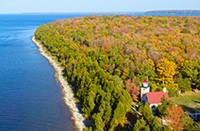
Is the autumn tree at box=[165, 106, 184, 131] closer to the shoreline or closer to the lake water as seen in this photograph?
the shoreline

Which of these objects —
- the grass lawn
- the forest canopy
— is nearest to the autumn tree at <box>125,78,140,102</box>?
the forest canopy

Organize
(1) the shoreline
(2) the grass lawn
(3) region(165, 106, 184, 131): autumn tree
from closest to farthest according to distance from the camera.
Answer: (3) region(165, 106, 184, 131): autumn tree < (1) the shoreline < (2) the grass lawn

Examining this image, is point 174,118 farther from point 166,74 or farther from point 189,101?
point 166,74

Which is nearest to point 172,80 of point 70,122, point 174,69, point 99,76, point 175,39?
point 174,69

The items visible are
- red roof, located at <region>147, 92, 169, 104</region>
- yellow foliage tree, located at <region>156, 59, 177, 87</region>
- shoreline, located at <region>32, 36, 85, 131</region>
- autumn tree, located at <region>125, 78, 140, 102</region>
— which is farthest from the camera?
yellow foliage tree, located at <region>156, 59, 177, 87</region>

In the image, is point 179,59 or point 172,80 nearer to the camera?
point 172,80

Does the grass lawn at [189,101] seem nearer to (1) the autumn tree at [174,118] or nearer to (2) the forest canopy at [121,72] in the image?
(2) the forest canopy at [121,72]

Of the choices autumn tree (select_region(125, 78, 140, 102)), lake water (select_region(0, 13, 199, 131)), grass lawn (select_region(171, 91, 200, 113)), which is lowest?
lake water (select_region(0, 13, 199, 131))

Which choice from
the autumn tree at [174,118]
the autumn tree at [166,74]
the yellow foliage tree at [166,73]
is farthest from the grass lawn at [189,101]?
the autumn tree at [174,118]

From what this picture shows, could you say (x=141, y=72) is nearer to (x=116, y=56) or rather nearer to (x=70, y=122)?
(x=116, y=56)
